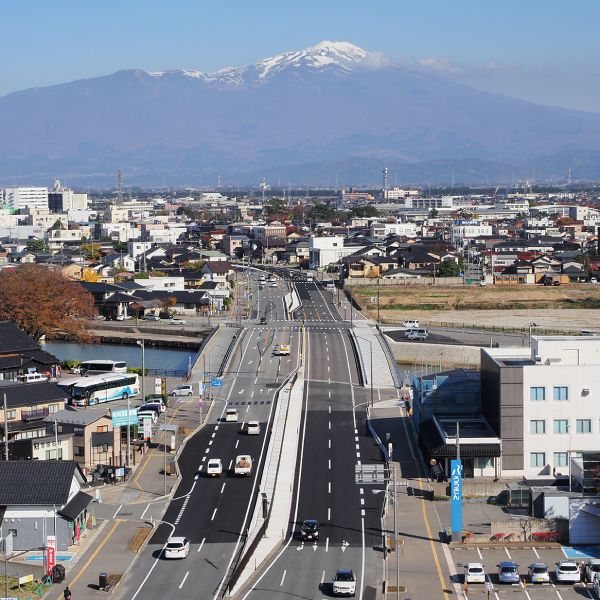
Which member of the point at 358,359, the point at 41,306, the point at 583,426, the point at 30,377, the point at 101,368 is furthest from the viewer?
the point at 41,306


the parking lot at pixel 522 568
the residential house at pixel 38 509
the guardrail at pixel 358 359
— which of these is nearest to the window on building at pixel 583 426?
the parking lot at pixel 522 568

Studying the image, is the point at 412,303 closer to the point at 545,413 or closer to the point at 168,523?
the point at 545,413

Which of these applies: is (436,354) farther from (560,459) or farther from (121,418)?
(121,418)

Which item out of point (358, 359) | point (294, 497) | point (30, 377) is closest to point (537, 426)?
point (294, 497)

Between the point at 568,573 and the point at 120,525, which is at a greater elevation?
the point at 568,573

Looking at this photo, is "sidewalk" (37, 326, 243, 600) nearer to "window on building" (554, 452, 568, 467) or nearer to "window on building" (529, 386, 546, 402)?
"window on building" (529, 386, 546, 402)

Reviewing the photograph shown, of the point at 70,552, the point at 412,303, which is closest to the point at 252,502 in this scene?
the point at 70,552

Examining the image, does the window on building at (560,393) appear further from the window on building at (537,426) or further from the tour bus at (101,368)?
the tour bus at (101,368)
